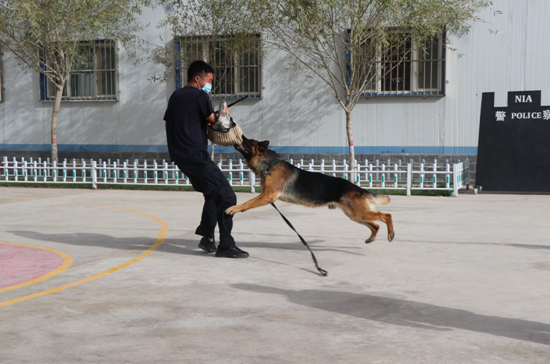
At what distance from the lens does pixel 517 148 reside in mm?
14219

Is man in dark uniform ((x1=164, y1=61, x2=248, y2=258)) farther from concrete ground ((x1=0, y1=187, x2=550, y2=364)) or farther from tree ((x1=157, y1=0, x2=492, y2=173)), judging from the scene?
tree ((x1=157, y1=0, x2=492, y2=173))

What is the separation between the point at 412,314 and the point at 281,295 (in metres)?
1.18

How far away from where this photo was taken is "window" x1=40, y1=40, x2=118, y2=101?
65.5 feet

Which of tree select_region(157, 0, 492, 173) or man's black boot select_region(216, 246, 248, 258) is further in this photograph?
tree select_region(157, 0, 492, 173)

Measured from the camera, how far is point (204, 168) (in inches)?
268

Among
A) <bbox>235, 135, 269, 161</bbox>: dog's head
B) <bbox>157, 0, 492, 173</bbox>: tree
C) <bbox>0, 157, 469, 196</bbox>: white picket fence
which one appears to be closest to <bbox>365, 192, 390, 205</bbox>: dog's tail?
<bbox>235, 135, 269, 161</bbox>: dog's head

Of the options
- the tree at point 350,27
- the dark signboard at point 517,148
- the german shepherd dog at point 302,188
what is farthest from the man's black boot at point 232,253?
the dark signboard at point 517,148

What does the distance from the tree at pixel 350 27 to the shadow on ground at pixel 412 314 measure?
10095 mm

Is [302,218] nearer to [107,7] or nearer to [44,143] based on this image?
[107,7]

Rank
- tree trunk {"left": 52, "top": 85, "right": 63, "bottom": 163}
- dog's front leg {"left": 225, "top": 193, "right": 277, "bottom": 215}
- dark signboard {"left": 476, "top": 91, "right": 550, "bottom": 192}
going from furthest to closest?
tree trunk {"left": 52, "top": 85, "right": 63, "bottom": 163}
dark signboard {"left": 476, "top": 91, "right": 550, "bottom": 192}
dog's front leg {"left": 225, "top": 193, "right": 277, "bottom": 215}

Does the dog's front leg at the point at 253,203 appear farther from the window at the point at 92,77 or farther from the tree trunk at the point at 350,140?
the window at the point at 92,77

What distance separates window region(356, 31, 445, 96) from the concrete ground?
813 cm

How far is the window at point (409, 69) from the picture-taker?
16750mm

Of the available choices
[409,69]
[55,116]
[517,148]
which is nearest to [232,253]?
[517,148]
